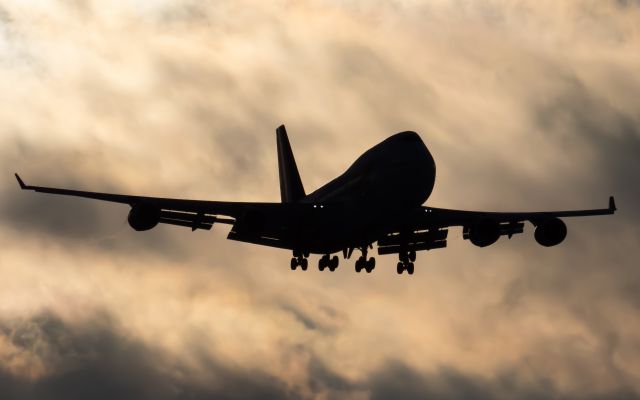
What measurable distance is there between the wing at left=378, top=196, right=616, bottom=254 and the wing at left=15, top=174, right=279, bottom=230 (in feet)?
36.4

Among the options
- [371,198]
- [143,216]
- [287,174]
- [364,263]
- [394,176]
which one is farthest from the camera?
[287,174]

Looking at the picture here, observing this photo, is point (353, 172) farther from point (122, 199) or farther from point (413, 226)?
point (122, 199)

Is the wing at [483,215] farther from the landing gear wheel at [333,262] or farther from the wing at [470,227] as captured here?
the landing gear wheel at [333,262]

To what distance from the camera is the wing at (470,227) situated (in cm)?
8625

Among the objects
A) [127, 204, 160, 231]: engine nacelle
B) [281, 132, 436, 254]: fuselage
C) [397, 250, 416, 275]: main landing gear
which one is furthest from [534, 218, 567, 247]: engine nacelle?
[127, 204, 160, 231]: engine nacelle

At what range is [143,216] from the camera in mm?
76625

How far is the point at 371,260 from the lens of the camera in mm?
86750

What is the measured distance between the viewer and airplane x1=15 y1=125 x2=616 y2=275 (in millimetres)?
78125

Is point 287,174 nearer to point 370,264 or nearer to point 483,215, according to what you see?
point 370,264

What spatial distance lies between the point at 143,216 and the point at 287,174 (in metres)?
29.4

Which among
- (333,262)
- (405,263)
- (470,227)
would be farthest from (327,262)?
(470,227)

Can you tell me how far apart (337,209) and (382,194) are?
4123 millimetres

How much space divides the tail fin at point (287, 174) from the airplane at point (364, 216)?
1137cm

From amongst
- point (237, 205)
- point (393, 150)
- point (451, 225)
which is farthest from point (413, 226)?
point (237, 205)
